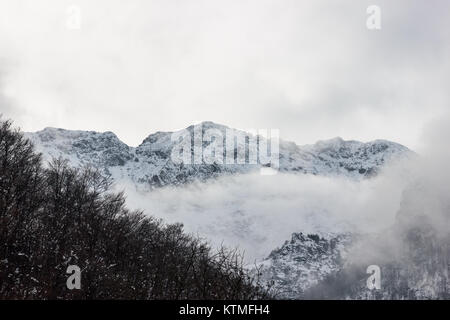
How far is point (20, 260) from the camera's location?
74.8 feet

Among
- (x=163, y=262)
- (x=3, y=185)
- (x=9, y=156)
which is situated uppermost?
(x=9, y=156)
